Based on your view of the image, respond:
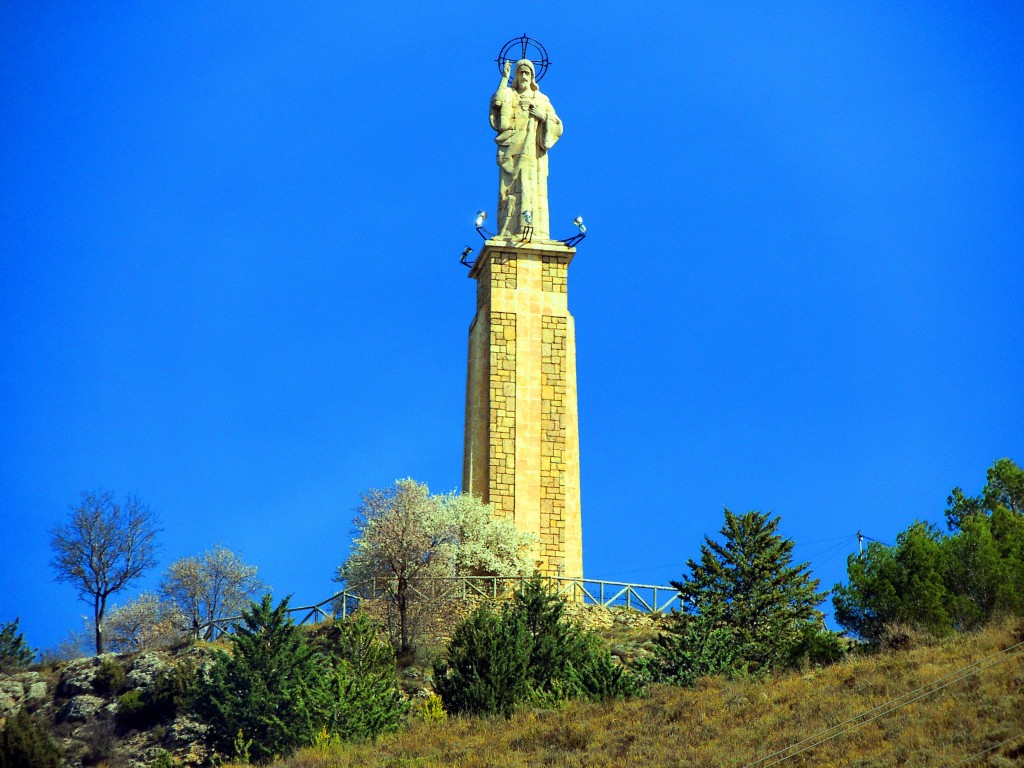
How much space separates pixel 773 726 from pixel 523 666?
8767mm

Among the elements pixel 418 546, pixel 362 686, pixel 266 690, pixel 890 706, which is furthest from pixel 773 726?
pixel 418 546

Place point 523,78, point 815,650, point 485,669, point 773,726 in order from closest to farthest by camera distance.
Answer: point 773,726
point 485,669
point 815,650
point 523,78

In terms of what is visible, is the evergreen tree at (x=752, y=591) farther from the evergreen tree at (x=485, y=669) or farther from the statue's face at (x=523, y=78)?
the statue's face at (x=523, y=78)

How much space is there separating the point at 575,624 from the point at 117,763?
1284cm

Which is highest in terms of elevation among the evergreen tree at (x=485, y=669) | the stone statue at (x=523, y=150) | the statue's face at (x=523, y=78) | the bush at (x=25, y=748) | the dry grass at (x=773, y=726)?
the statue's face at (x=523, y=78)

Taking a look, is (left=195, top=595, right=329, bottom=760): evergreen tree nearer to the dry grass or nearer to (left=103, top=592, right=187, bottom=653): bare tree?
the dry grass

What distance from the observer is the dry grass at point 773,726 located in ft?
88.8

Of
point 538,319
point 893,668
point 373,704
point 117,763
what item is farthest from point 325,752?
point 538,319

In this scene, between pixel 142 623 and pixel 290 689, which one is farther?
pixel 142 623

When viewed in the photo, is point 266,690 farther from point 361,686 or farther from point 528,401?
point 528,401

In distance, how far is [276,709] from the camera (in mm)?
36938

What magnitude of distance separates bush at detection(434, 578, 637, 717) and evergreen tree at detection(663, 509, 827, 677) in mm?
2714

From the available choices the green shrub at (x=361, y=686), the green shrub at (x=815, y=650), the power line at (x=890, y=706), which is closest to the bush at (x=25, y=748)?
the green shrub at (x=361, y=686)

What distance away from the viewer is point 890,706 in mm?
29547
